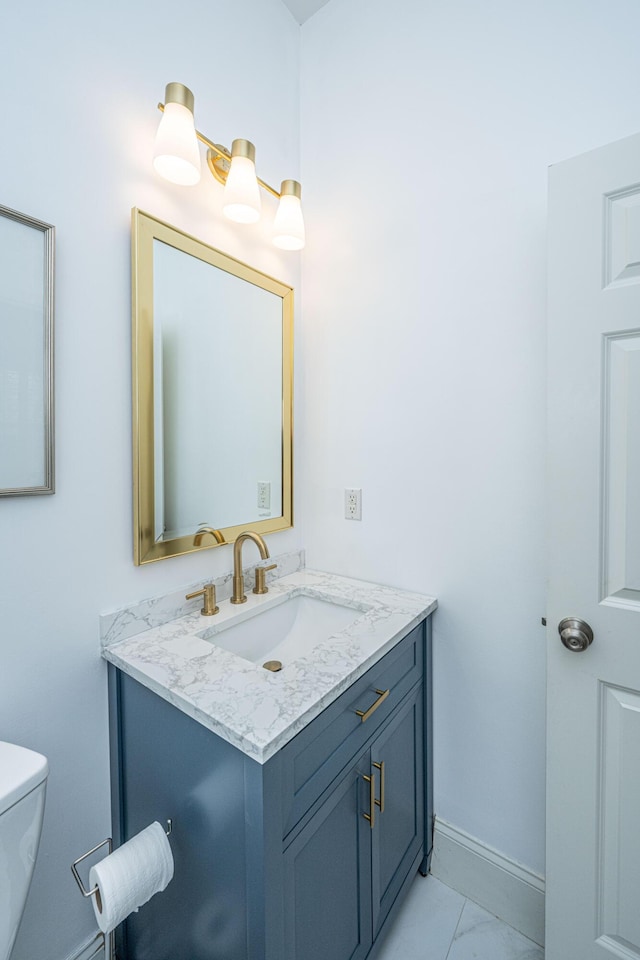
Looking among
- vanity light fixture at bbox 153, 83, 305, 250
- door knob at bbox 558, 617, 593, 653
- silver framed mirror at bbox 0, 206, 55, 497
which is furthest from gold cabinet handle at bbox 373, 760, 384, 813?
vanity light fixture at bbox 153, 83, 305, 250

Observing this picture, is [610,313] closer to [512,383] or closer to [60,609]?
[512,383]

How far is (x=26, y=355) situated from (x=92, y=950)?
4.63 feet

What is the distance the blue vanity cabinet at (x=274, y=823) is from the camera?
0.74 meters

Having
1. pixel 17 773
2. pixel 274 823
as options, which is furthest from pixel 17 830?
pixel 274 823

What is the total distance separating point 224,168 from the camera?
125 centimetres

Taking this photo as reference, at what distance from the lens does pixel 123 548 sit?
108 cm

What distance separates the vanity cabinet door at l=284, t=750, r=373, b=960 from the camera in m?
0.80

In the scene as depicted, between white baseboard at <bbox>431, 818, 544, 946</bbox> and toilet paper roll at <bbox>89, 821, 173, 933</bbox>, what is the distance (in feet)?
3.07

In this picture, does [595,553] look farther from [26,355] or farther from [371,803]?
[26,355]

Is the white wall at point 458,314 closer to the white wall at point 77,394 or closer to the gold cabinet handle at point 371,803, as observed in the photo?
the gold cabinet handle at point 371,803

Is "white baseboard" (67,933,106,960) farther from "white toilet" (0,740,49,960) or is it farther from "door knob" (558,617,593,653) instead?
"door knob" (558,617,593,653)

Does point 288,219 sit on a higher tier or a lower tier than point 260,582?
higher

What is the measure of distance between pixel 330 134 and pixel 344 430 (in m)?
1.07

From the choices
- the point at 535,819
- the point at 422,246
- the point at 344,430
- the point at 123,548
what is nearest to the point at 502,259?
the point at 422,246
